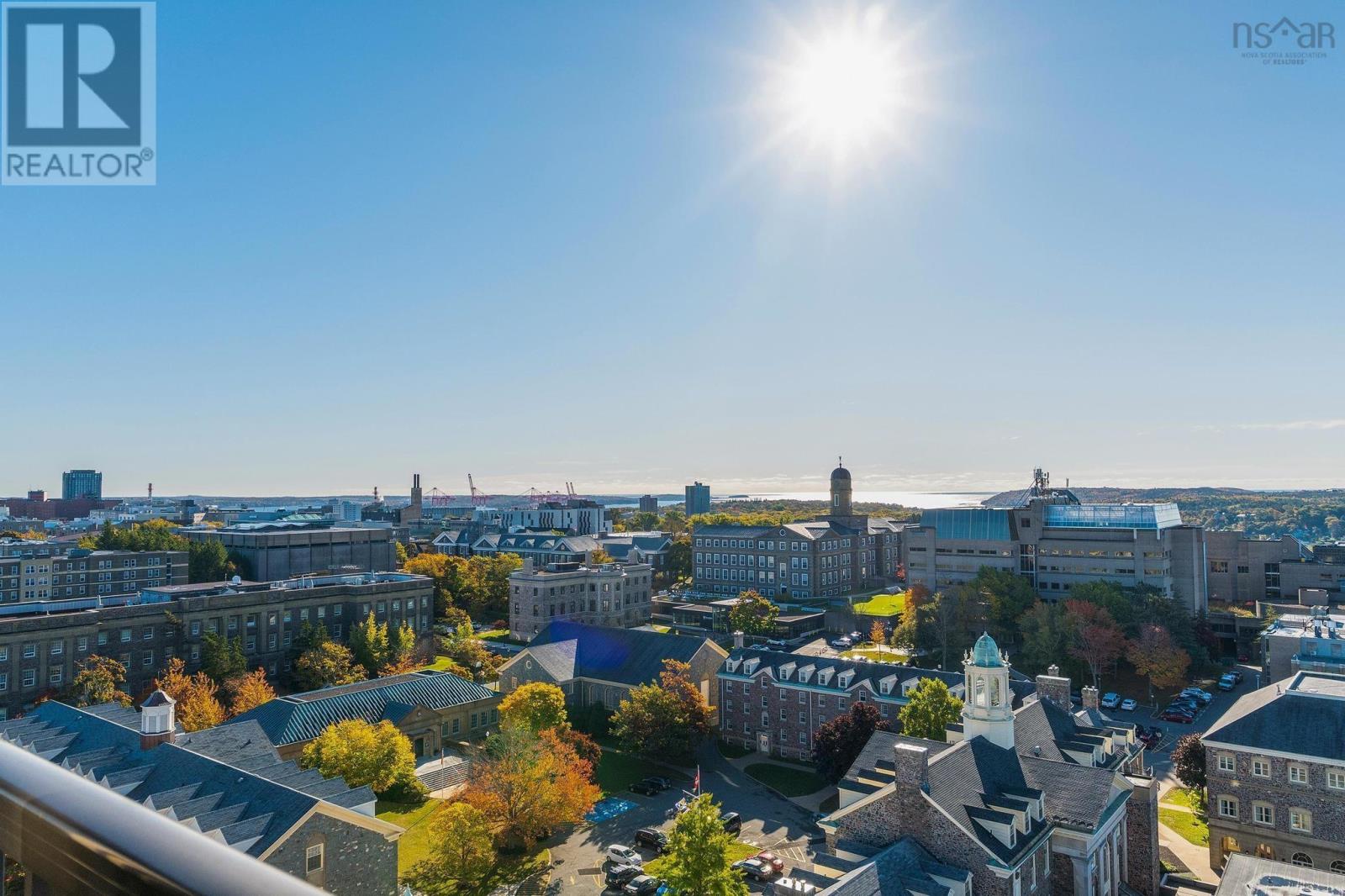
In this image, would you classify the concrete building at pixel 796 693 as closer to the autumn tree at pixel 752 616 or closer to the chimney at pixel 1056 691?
the chimney at pixel 1056 691

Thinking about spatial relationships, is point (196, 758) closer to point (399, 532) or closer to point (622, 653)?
point (622, 653)

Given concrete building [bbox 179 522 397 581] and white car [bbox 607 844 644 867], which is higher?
concrete building [bbox 179 522 397 581]

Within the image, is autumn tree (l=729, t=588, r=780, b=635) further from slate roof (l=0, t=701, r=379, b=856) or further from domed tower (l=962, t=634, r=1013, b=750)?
slate roof (l=0, t=701, r=379, b=856)

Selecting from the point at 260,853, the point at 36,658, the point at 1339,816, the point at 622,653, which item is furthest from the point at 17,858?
the point at 36,658

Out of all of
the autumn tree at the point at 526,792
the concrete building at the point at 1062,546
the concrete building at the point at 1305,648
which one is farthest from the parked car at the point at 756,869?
the concrete building at the point at 1062,546

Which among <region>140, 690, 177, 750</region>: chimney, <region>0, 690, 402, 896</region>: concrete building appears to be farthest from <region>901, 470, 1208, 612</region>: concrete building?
<region>140, 690, 177, 750</region>: chimney

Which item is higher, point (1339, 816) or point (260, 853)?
point (260, 853)
